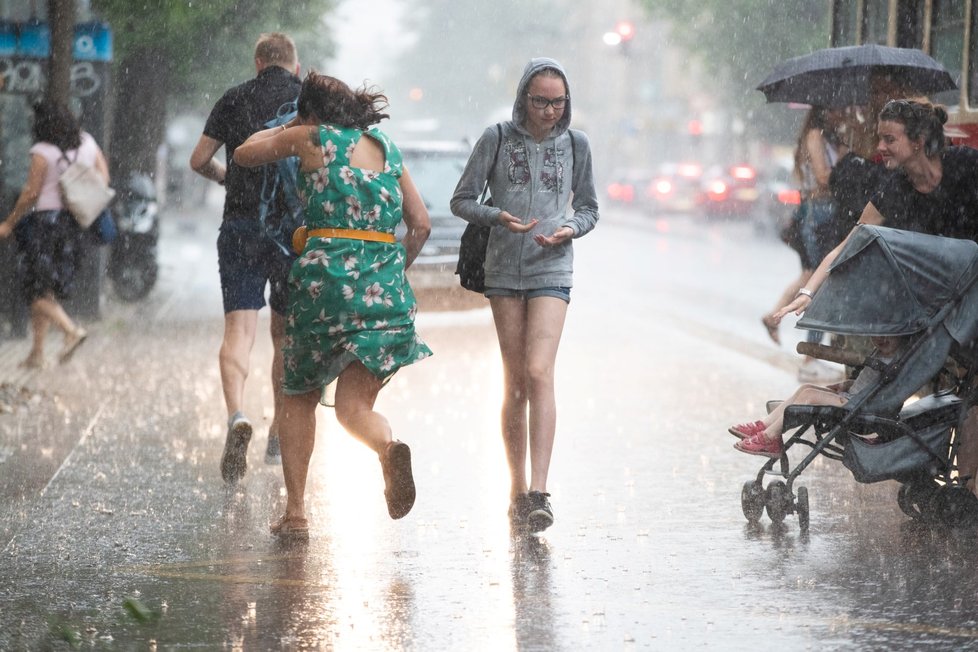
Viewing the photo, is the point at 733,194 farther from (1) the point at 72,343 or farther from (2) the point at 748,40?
(1) the point at 72,343

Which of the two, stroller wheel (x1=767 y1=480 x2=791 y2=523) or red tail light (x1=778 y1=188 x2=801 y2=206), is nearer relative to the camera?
stroller wheel (x1=767 y1=480 x2=791 y2=523)

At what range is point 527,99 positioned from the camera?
689 centimetres

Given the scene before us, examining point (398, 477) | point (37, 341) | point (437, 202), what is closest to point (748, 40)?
point (437, 202)

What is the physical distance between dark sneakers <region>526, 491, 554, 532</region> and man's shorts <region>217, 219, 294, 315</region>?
68.7 inches

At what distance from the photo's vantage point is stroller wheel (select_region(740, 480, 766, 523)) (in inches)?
270

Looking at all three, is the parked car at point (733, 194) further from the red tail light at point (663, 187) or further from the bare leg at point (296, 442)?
the bare leg at point (296, 442)

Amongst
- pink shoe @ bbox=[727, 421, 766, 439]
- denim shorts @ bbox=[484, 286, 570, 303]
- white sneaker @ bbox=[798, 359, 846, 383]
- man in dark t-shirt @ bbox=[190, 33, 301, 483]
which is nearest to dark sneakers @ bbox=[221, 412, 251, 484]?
man in dark t-shirt @ bbox=[190, 33, 301, 483]

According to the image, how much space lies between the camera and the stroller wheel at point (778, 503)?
6785 millimetres

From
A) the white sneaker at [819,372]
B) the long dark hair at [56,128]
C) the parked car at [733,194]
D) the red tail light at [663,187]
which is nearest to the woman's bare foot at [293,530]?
the white sneaker at [819,372]

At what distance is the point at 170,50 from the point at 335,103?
14529 millimetres

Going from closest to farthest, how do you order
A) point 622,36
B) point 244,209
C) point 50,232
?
point 244,209, point 50,232, point 622,36

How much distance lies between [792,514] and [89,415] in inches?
173

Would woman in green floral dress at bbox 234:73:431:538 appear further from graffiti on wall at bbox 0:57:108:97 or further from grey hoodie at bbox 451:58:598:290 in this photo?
graffiti on wall at bbox 0:57:108:97

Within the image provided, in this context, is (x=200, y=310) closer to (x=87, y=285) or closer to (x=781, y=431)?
(x=87, y=285)
